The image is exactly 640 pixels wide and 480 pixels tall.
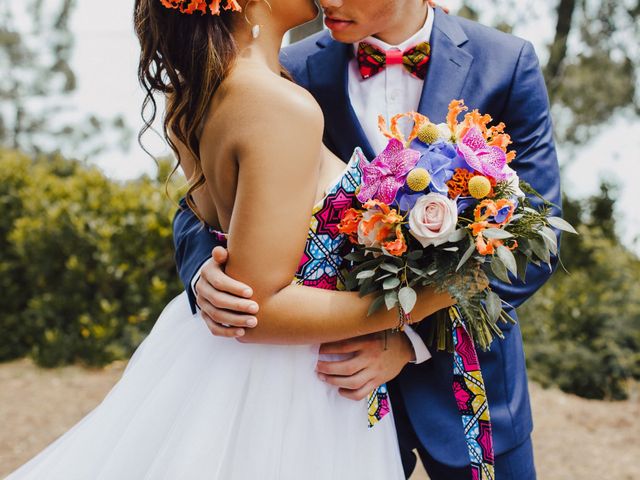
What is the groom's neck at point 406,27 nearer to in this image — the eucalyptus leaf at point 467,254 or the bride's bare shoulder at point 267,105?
the bride's bare shoulder at point 267,105

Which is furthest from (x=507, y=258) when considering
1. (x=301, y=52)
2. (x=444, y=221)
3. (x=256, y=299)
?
(x=301, y=52)

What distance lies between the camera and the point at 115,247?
20.7 ft

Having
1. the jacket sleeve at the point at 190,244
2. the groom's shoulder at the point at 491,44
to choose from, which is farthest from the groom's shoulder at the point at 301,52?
the jacket sleeve at the point at 190,244

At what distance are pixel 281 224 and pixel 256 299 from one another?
0.71ft

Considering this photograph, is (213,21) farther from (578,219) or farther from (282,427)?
(578,219)

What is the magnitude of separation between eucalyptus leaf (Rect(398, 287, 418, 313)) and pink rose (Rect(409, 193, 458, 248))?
12 centimetres

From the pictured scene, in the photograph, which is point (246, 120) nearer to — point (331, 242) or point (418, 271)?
point (331, 242)

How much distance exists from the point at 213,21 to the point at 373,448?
126cm

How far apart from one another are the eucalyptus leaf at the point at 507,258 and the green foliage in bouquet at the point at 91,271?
457cm

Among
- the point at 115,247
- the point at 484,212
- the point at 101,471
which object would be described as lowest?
the point at 115,247

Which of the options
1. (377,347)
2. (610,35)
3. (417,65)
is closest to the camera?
(377,347)

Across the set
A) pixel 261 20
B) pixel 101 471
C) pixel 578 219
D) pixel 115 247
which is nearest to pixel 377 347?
pixel 101 471

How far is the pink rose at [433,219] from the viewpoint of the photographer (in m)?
1.92

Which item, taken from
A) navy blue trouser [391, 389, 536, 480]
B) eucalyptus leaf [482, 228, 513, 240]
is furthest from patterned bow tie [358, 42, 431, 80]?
navy blue trouser [391, 389, 536, 480]
